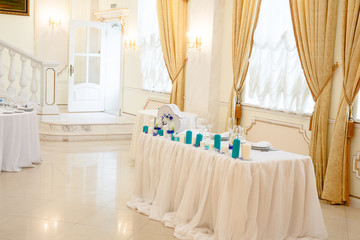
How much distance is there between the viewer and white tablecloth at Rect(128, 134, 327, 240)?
11.9 ft

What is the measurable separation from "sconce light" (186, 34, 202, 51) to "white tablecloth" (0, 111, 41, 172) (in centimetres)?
276

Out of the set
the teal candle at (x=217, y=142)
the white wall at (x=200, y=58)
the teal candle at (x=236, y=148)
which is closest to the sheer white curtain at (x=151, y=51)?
the white wall at (x=200, y=58)

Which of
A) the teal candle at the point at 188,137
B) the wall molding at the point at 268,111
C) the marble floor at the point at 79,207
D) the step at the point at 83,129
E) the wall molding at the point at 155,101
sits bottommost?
the marble floor at the point at 79,207

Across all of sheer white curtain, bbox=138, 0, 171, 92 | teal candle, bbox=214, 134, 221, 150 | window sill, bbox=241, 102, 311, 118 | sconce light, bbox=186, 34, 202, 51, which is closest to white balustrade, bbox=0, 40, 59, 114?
sheer white curtain, bbox=138, 0, 171, 92

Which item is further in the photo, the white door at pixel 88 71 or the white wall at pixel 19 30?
the white door at pixel 88 71

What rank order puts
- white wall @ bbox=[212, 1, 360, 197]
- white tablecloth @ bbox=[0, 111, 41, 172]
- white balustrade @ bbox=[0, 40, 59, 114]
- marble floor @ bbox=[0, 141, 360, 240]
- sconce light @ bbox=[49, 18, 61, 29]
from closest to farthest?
marble floor @ bbox=[0, 141, 360, 240], white wall @ bbox=[212, 1, 360, 197], white tablecloth @ bbox=[0, 111, 41, 172], white balustrade @ bbox=[0, 40, 59, 114], sconce light @ bbox=[49, 18, 61, 29]

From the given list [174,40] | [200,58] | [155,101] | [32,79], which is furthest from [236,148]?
[32,79]

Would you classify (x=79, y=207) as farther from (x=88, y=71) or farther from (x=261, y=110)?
(x=88, y=71)

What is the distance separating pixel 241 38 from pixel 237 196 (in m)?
3.40

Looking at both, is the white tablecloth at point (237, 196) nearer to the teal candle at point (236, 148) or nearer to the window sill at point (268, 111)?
the teal candle at point (236, 148)

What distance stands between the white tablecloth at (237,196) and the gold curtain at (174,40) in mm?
3606

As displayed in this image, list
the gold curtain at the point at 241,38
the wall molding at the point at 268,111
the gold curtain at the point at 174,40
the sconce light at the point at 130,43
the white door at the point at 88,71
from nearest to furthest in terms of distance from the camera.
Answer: the wall molding at the point at 268,111, the gold curtain at the point at 241,38, the gold curtain at the point at 174,40, the sconce light at the point at 130,43, the white door at the point at 88,71

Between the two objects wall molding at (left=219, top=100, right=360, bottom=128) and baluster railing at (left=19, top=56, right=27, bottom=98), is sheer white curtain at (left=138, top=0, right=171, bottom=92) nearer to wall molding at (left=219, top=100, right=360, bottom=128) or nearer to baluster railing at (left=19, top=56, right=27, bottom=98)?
wall molding at (left=219, top=100, right=360, bottom=128)

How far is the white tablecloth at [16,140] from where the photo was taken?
5848 mm
